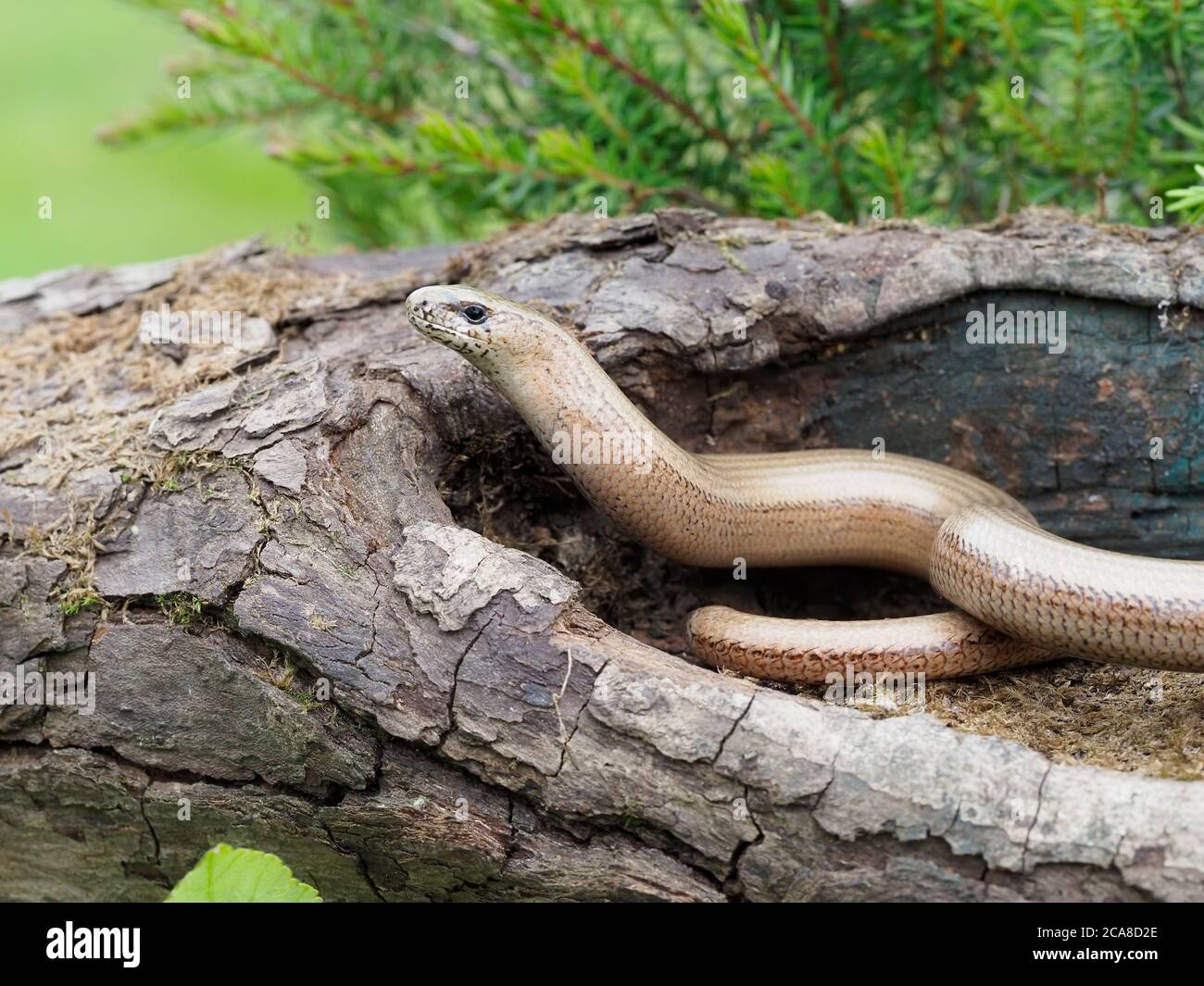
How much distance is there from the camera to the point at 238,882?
1.57 m

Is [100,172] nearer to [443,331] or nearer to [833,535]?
[443,331]

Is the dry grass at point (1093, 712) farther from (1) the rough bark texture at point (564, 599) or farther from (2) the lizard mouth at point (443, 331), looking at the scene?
(2) the lizard mouth at point (443, 331)

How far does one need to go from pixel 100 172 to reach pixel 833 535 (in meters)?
5.48

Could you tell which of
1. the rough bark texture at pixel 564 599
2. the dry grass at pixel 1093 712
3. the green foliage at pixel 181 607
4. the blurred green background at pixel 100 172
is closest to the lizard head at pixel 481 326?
the rough bark texture at pixel 564 599

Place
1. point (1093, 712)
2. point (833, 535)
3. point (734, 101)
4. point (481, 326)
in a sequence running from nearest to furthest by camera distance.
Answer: point (1093, 712), point (481, 326), point (833, 535), point (734, 101)

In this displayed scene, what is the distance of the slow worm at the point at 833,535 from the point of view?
2205 millimetres

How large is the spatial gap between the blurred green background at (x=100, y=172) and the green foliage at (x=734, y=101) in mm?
2747

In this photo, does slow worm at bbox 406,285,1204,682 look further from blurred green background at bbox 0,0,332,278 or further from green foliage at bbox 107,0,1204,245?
blurred green background at bbox 0,0,332,278

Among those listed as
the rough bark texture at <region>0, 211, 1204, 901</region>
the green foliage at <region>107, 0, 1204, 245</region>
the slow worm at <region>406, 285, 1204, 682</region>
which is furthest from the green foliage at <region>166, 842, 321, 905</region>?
the green foliage at <region>107, 0, 1204, 245</region>

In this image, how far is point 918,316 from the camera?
268 centimetres

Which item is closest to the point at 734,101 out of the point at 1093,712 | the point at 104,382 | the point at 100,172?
the point at 104,382

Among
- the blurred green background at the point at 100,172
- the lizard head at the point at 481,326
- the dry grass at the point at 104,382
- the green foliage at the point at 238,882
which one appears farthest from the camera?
the blurred green background at the point at 100,172

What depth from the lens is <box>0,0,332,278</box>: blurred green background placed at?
20.8 feet

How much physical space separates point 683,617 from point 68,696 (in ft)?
4.15
